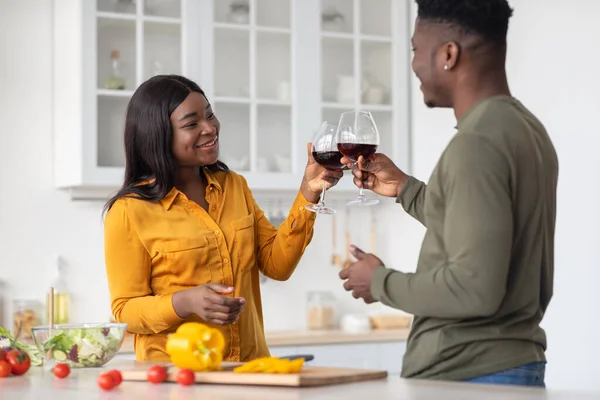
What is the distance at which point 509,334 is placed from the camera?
174cm

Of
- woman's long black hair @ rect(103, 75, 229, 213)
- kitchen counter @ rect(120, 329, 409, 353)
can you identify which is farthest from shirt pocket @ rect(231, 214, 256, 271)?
kitchen counter @ rect(120, 329, 409, 353)

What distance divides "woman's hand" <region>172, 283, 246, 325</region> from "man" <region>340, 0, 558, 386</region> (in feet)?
1.52

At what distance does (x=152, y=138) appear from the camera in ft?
8.61

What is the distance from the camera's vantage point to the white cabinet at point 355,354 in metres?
4.15

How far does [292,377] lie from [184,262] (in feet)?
2.71

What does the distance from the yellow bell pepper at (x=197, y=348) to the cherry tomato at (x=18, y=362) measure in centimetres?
40

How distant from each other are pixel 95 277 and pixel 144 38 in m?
1.13

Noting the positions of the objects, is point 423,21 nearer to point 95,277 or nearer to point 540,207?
point 540,207

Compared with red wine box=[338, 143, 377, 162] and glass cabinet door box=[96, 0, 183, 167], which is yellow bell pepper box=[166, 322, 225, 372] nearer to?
red wine box=[338, 143, 377, 162]

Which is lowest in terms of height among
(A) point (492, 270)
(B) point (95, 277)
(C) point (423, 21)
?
(B) point (95, 277)

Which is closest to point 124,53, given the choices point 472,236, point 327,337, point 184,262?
point 327,337

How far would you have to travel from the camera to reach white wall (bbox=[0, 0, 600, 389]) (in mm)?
3684

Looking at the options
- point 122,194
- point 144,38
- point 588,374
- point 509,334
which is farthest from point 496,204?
point 144,38

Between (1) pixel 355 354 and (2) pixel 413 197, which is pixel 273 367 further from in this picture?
(1) pixel 355 354
